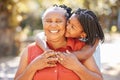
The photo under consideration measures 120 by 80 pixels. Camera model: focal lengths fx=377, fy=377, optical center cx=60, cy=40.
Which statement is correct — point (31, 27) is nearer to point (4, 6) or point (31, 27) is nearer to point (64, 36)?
point (4, 6)

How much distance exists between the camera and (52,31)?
10.1 feet

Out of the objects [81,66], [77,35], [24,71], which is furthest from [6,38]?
[81,66]

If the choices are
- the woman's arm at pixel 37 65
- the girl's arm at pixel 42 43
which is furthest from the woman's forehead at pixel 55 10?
the woman's arm at pixel 37 65

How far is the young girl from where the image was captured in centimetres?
318

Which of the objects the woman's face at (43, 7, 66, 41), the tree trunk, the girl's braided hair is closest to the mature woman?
the woman's face at (43, 7, 66, 41)

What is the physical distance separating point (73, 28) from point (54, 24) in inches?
8.4

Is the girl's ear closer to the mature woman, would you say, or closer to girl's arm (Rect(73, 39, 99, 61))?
girl's arm (Rect(73, 39, 99, 61))

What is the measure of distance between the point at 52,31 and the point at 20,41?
9703 mm

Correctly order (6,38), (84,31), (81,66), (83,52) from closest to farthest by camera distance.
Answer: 1. (81,66)
2. (83,52)
3. (84,31)
4. (6,38)

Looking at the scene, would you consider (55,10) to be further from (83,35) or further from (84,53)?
(84,53)

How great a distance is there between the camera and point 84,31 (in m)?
3.27

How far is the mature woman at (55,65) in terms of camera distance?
3.05 m

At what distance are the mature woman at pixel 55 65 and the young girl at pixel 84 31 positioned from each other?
7 centimetres

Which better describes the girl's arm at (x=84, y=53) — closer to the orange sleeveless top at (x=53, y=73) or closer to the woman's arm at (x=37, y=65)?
the orange sleeveless top at (x=53, y=73)
